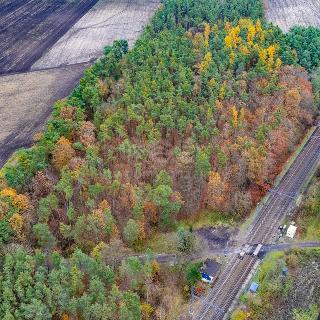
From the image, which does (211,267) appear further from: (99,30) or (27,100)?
(99,30)

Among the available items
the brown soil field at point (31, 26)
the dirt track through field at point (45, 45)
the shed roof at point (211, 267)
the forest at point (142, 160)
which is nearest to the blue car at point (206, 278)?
the shed roof at point (211, 267)

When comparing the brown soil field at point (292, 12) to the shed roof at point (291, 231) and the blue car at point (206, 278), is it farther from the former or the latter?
the blue car at point (206, 278)

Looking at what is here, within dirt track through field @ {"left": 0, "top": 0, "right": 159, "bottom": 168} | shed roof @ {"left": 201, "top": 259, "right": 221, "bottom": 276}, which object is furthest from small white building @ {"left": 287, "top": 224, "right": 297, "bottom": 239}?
dirt track through field @ {"left": 0, "top": 0, "right": 159, "bottom": 168}

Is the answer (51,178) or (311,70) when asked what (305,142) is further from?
(51,178)

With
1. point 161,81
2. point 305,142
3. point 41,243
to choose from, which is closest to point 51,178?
point 41,243

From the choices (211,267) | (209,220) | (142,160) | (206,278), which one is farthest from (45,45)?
(206,278)
